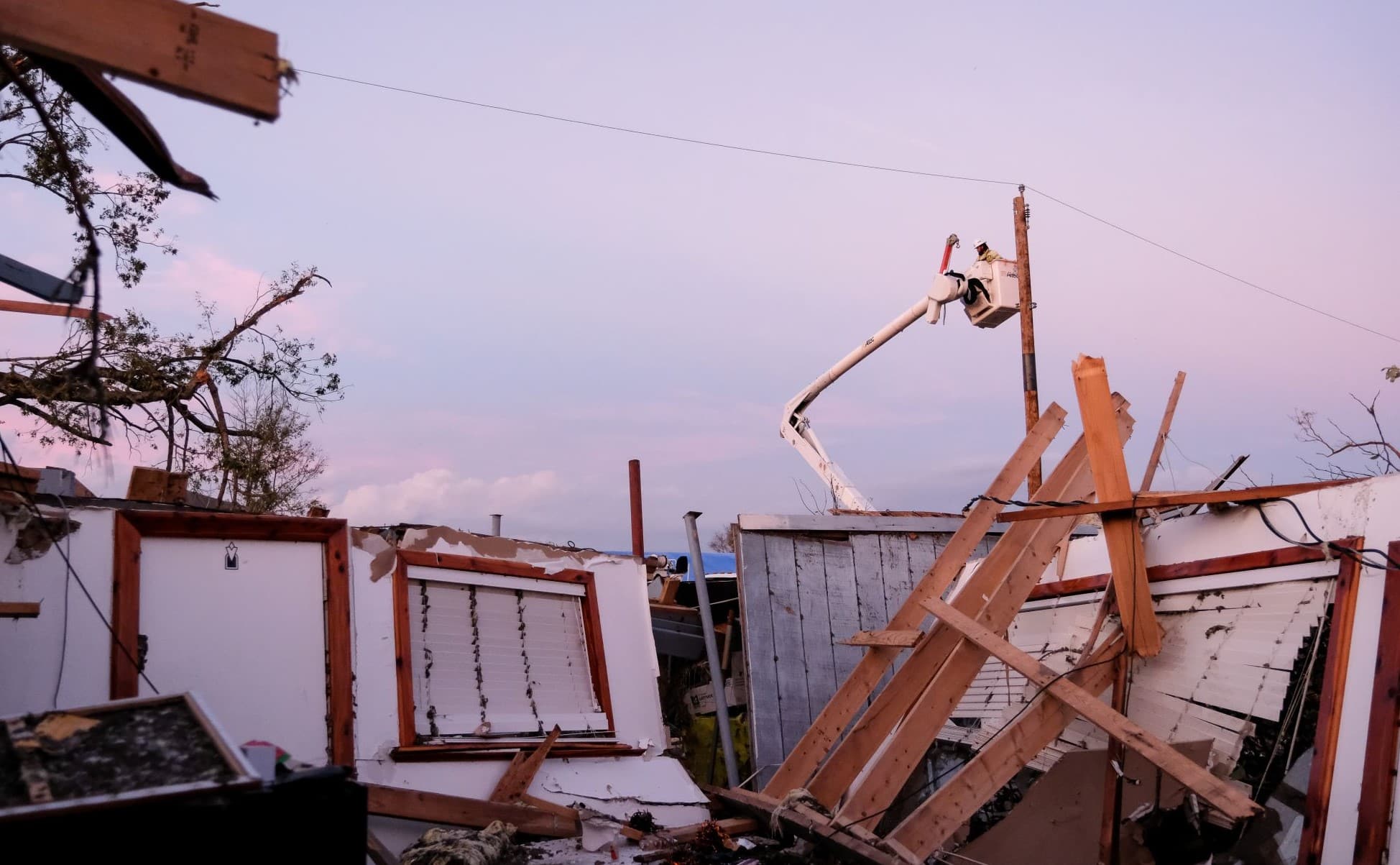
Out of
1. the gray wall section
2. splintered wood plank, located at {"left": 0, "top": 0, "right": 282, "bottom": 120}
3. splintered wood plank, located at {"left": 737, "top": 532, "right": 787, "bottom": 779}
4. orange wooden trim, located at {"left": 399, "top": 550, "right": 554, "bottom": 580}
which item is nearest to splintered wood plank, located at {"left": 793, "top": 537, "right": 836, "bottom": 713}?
the gray wall section

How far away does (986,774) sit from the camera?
5.44 metres

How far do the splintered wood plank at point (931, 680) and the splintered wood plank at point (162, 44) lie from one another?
4.64m

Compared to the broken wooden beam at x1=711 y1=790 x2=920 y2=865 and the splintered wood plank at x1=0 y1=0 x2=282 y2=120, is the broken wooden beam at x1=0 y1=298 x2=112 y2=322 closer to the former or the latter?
the splintered wood plank at x1=0 y1=0 x2=282 y2=120

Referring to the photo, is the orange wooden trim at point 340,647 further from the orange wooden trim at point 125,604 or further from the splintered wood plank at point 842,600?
the splintered wood plank at point 842,600

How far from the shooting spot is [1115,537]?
234 inches

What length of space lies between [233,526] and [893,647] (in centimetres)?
390

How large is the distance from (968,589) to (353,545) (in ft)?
12.2

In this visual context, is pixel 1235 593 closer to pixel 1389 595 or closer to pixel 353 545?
pixel 1389 595

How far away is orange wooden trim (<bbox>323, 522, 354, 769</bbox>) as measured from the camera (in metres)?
6.11

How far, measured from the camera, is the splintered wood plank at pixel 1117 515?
5836mm

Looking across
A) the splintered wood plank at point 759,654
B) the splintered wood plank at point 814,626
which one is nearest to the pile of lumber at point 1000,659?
the splintered wood plank at point 759,654

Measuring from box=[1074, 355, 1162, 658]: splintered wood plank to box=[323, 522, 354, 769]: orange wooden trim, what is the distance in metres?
4.31

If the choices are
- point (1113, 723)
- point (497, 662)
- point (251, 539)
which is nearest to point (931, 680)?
point (1113, 723)

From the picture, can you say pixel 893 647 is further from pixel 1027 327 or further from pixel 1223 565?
pixel 1027 327
